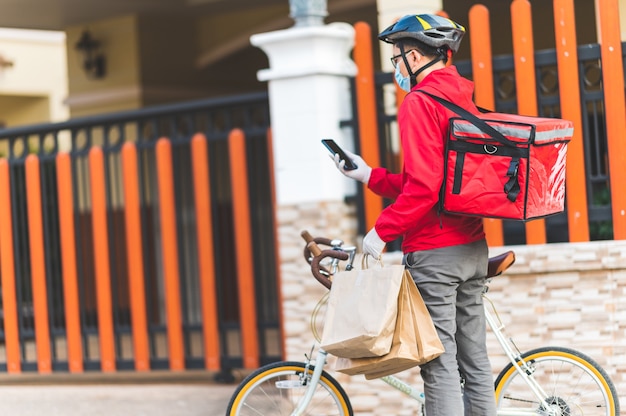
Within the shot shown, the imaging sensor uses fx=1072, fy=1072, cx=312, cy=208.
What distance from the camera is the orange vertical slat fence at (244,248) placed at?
22.8 feet

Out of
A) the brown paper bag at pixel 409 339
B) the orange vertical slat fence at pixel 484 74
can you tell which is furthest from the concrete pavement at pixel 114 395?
the brown paper bag at pixel 409 339

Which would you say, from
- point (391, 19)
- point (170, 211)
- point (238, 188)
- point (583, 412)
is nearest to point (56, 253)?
point (170, 211)

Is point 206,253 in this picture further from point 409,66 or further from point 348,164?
point 409,66

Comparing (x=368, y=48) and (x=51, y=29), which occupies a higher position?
(x=51, y=29)

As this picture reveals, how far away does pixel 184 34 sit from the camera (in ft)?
39.8

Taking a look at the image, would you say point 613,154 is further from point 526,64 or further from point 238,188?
point 238,188

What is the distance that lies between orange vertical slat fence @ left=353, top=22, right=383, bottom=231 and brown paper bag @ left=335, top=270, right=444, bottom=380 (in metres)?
1.94

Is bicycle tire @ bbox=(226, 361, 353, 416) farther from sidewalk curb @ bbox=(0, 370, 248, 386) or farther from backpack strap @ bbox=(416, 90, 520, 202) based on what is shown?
sidewalk curb @ bbox=(0, 370, 248, 386)

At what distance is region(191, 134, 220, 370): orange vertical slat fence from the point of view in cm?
711

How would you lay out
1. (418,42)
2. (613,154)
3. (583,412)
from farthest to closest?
(613,154)
(583,412)
(418,42)

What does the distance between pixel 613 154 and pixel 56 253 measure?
4255 millimetres

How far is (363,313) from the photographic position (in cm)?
408

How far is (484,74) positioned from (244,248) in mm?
2049

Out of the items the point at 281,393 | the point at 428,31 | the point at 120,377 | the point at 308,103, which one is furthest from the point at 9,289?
the point at 428,31
